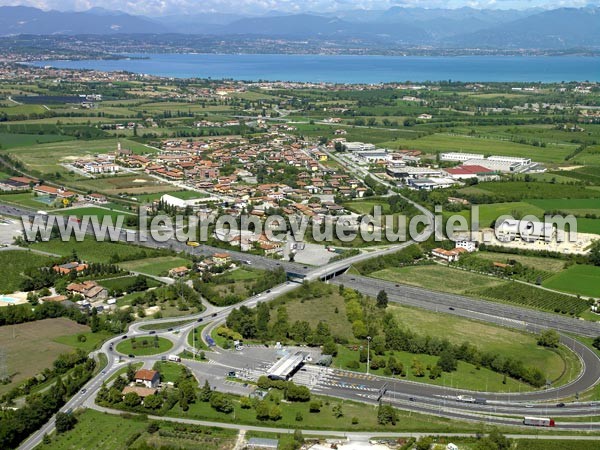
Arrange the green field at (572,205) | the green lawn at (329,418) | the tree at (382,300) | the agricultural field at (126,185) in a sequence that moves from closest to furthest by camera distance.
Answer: the green lawn at (329,418) → the tree at (382,300) → the green field at (572,205) → the agricultural field at (126,185)

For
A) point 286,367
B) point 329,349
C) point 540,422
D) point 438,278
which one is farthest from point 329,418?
point 438,278

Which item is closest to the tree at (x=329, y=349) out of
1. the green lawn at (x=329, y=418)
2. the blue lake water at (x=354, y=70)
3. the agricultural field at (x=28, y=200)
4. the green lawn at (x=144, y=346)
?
the green lawn at (x=329, y=418)

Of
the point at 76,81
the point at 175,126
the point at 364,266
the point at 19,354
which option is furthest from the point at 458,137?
the point at 76,81

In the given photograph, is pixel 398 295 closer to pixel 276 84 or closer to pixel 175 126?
pixel 175 126

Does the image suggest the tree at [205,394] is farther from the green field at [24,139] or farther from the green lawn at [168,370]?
the green field at [24,139]

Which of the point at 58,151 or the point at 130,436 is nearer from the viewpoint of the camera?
the point at 130,436

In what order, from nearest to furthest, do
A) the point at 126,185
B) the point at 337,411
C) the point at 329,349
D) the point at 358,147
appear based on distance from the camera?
the point at 337,411, the point at 329,349, the point at 126,185, the point at 358,147

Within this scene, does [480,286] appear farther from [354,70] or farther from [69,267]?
[354,70]
